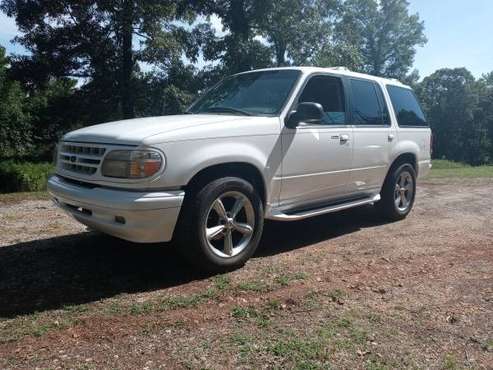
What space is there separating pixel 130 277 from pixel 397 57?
49.9m

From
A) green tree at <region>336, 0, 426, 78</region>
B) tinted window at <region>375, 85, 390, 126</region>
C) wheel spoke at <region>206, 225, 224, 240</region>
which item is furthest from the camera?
green tree at <region>336, 0, 426, 78</region>

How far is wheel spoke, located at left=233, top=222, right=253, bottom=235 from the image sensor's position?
4.32 meters

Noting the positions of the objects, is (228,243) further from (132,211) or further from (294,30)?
(294,30)

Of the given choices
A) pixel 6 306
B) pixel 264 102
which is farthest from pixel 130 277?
pixel 264 102

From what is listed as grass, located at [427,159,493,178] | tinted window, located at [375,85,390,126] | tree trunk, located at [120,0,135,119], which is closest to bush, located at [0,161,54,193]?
tinted window, located at [375,85,390,126]

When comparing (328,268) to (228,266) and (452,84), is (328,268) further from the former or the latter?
(452,84)

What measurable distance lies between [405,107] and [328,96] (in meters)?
1.94

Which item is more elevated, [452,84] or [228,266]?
[452,84]

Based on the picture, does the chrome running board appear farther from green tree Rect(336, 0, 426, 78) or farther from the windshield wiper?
green tree Rect(336, 0, 426, 78)

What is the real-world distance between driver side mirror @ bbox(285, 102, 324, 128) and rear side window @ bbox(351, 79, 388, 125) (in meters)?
1.13

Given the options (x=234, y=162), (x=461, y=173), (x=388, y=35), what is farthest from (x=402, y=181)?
(x=388, y=35)

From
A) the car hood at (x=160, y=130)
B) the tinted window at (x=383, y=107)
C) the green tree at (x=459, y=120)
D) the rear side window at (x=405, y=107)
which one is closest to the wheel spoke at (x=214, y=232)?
the car hood at (x=160, y=130)

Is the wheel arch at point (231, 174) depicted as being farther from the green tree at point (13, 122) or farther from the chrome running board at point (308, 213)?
the green tree at point (13, 122)

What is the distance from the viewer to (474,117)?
177 feet
